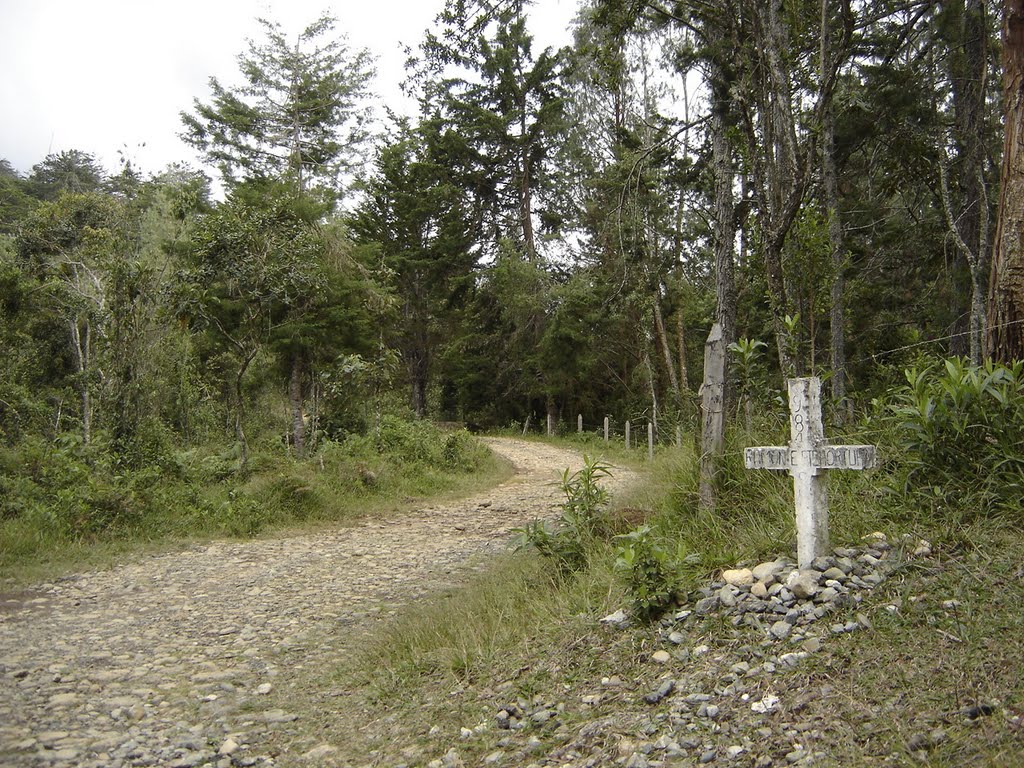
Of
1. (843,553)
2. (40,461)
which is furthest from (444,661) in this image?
(40,461)

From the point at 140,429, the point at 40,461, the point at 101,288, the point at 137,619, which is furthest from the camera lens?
the point at 101,288

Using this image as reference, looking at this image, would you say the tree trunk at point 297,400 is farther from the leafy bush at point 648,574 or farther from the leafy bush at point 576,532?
the leafy bush at point 648,574

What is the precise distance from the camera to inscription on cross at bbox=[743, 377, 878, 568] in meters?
4.05

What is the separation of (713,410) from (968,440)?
191cm

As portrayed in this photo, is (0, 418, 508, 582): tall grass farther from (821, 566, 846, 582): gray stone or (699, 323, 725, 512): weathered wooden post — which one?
(821, 566, 846, 582): gray stone

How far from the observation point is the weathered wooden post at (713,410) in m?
5.81

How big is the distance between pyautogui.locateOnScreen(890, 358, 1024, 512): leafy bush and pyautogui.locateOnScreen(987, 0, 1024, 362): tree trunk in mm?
732

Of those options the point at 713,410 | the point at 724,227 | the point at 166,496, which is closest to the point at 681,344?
the point at 724,227

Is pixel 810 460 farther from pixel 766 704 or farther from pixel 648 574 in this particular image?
pixel 766 704

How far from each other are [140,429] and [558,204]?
19.7 m

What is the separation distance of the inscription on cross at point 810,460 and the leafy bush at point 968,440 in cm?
54

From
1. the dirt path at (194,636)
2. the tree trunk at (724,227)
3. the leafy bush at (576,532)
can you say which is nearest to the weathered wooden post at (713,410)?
the tree trunk at (724,227)

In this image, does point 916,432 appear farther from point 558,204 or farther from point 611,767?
point 558,204

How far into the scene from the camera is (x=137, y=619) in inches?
237
